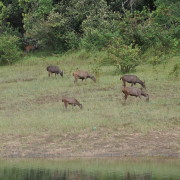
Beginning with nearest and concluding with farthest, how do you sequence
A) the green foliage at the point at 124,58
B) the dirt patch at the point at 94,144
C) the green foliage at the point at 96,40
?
1. the dirt patch at the point at 94,144
2. the green foliage at the point at 124,58
3. the green foliage at the point at 96,40

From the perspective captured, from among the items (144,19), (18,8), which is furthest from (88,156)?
(18,8)

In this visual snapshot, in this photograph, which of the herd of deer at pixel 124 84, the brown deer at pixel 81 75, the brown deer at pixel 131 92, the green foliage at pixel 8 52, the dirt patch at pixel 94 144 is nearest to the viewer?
the dirt patch at pixel 94 144

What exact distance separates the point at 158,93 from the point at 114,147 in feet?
22.1

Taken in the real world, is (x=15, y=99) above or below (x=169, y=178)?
below

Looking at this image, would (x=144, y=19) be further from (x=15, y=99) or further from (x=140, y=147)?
(x=140, y=147)

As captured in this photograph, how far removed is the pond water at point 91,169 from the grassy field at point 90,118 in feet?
2.62

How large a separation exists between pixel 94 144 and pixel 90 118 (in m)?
2.24

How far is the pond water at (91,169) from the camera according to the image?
504 inches

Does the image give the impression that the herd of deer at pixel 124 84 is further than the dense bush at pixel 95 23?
No

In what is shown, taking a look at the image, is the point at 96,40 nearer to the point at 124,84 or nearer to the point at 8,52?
the point at 8,52

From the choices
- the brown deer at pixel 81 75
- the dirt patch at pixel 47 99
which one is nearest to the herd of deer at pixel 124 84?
the brown deer at pixel 81 75

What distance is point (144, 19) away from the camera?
35969 millimetres

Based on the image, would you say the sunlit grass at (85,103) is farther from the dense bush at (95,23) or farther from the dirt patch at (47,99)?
the dense bush at (95,23)

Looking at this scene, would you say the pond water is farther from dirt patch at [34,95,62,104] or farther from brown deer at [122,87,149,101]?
dirt patch at [34,95,62,104]
